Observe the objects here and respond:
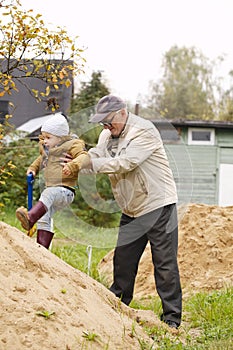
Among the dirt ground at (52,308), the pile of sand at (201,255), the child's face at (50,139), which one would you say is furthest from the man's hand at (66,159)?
the pile of sand at (201,255)

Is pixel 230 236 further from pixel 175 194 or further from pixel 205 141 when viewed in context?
pixel 205 141

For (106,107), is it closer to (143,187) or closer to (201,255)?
(143,187)

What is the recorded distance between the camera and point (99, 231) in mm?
7121

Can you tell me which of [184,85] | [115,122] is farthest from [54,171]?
[184,85]

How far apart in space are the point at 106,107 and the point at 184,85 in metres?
51.3

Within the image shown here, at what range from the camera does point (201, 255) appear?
943cm

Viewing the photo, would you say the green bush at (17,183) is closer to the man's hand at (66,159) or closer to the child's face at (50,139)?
the child's face at (50,139)

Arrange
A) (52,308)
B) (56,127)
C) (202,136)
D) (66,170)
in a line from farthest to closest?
(202,136)
(56,127)
(66,170)
(52,308)

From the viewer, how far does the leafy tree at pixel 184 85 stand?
53844 mm

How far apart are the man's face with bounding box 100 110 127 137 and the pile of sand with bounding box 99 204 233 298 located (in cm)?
289

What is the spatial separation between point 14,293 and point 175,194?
6.69 ft

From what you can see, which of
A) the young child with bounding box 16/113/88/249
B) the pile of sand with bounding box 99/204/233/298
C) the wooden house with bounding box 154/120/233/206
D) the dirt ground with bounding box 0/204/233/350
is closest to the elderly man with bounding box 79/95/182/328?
the young child with bounding box 16/113/88/249

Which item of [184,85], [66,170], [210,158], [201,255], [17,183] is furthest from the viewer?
[184,85]

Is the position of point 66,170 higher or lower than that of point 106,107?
lower
